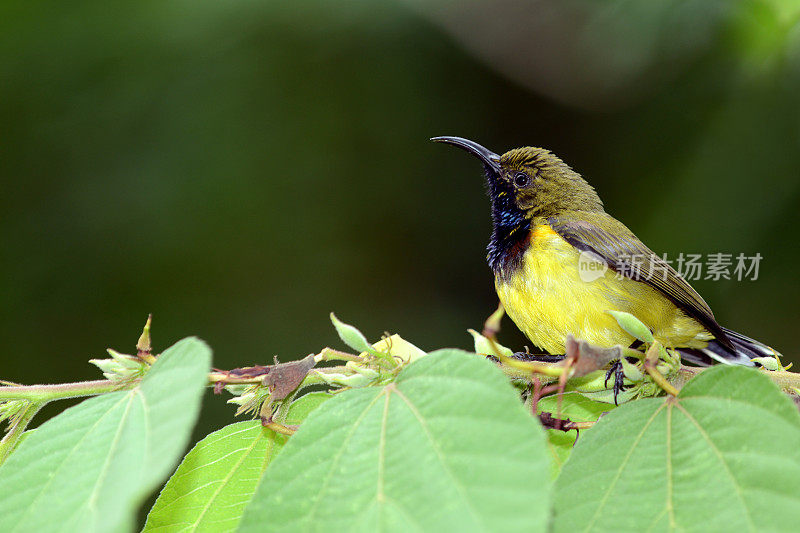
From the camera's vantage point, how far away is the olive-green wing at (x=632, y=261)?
104 inches

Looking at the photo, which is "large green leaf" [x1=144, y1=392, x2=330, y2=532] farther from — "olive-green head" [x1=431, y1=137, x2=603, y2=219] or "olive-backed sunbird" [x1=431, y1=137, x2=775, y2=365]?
"olive-green head" [x1=431, y1=137, x2=603, y2=219]

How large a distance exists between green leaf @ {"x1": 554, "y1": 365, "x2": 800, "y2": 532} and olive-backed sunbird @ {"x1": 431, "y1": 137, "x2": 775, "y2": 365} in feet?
4.38

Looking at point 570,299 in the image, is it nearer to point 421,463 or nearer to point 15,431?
point 421,463

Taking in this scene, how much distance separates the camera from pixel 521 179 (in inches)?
120

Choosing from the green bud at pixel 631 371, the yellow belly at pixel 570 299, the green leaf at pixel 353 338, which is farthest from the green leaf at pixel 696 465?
the yellow belly at pixel 570 299

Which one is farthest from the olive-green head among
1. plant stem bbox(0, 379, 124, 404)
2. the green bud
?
plant stem bbox(0, 379, 124, 404)

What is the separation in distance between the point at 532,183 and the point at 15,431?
229 cm

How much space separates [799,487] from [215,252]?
4.94 meters

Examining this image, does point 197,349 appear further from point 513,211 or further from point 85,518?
point 513,211

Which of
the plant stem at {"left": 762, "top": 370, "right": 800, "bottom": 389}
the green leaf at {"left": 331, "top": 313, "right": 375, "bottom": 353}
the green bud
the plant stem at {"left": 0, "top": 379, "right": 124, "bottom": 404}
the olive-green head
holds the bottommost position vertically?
the plant stem at {"left": 762, "top": 370, "right": 800, "bottom": 389}

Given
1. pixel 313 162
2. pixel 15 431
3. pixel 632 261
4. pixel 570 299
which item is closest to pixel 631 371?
pixel 15 431

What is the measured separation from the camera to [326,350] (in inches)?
46.9

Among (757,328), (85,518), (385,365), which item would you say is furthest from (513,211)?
(757,328)

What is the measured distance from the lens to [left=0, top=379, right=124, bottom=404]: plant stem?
1193 millimetres
